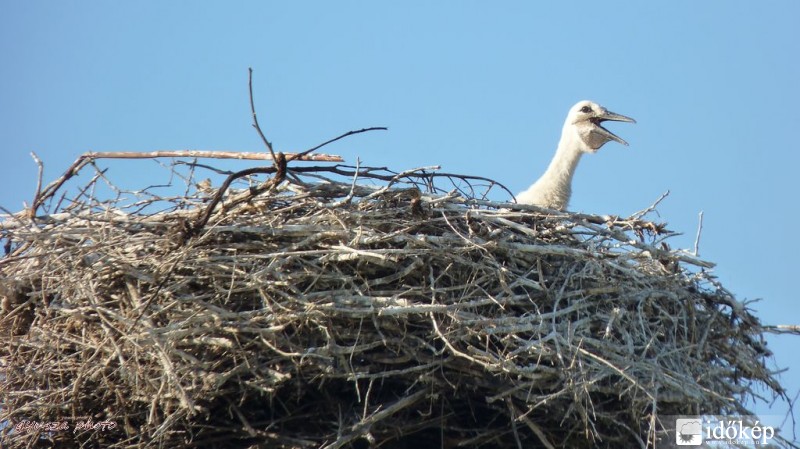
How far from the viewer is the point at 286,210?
5551mm

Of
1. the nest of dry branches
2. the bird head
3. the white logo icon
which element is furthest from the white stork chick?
the white logo icon

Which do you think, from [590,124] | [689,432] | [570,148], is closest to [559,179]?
[570,148]

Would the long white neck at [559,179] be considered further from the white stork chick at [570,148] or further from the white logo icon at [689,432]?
the white logo icon at [689,432]

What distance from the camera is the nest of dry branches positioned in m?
5.11

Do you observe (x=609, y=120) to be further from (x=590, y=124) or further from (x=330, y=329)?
(x=330, y=329)

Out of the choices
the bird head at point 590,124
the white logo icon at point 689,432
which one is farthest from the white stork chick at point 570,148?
the white logo icon at point 689,432

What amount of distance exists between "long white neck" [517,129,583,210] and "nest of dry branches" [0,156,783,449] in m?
2.11

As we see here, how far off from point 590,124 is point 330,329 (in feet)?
13.3

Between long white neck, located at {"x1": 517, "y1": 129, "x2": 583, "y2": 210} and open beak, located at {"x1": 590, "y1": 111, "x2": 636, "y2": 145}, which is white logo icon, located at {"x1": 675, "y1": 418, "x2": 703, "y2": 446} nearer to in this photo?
long white neck, located at {"x1": 517, "y1": 129, "x2": 583, "y2": 210}

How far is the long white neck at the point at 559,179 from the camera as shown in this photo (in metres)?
8.00

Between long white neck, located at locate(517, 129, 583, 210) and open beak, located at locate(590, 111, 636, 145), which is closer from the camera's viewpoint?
long white neck, located at locate(517, 129, 583, 210)

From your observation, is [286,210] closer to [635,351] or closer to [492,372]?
[492,372]

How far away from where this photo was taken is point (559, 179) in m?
8.23

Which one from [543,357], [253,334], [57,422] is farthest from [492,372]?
[57,422]
